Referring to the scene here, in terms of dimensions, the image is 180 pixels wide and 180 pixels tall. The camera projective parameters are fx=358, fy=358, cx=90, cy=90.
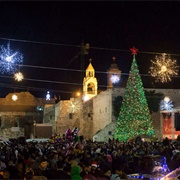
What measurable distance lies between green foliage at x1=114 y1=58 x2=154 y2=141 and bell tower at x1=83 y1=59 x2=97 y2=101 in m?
18.6

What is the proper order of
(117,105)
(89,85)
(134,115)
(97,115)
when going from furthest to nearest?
1. (89,85)
2. (97,115)
3. (117,105)
4. (134,115)

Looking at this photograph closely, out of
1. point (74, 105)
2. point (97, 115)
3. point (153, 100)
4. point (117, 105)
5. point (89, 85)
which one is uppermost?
point (89, 85)

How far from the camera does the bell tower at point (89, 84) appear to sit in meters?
51.1

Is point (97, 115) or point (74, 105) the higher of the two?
point (74, 105)

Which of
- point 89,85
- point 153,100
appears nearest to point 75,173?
point 153,100

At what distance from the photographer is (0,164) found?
35.1ft

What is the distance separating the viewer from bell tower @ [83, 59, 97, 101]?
5112 centimetres

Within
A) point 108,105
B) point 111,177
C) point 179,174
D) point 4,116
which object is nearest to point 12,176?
point 111,177

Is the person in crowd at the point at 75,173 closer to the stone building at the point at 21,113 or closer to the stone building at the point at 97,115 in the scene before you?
the stone building at the point at 97,115

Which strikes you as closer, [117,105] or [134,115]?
[134,115]

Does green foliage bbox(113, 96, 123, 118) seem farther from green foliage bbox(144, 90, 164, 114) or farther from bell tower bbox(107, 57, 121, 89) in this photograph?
bell tower bbox(107, 57, 121, 89)

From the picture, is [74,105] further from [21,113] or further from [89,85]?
[21,113]

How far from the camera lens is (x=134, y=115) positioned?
3158 centimetres

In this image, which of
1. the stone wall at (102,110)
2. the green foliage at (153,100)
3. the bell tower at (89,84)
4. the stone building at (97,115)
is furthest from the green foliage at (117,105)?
the bell tower at (89,84)
